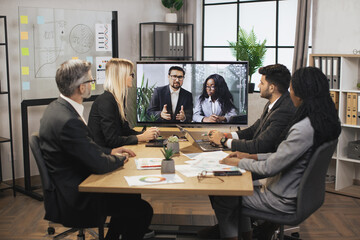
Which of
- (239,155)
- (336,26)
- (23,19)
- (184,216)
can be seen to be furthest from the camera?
(336,26)

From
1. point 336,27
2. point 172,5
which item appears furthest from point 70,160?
point 172,5

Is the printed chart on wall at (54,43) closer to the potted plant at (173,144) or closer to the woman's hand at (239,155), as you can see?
the potted plant at (173,144)

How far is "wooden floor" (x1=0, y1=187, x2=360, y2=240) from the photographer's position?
384 cm

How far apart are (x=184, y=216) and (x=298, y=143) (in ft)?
6.32

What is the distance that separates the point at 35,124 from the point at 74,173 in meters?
3.05

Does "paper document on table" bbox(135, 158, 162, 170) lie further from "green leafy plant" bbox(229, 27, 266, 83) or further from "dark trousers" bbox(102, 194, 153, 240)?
"green leafy plant" bbox(229, 27, 266, 83)

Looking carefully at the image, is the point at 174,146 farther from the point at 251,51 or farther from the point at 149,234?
the point at 251,51

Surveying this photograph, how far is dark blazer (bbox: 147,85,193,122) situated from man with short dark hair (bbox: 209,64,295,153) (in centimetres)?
59

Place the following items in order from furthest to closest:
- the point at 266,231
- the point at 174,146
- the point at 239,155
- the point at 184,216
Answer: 1. the point at 184,216
2. the point at 266,231
3. the point at 174,146
4. the point at 239,155

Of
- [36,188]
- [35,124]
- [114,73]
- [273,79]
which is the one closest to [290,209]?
[273,79]

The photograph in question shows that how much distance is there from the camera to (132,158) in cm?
314

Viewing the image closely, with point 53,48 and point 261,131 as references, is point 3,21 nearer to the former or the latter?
point 53,48

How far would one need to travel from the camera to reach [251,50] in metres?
5.84

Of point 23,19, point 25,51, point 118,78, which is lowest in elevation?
point 118,78
